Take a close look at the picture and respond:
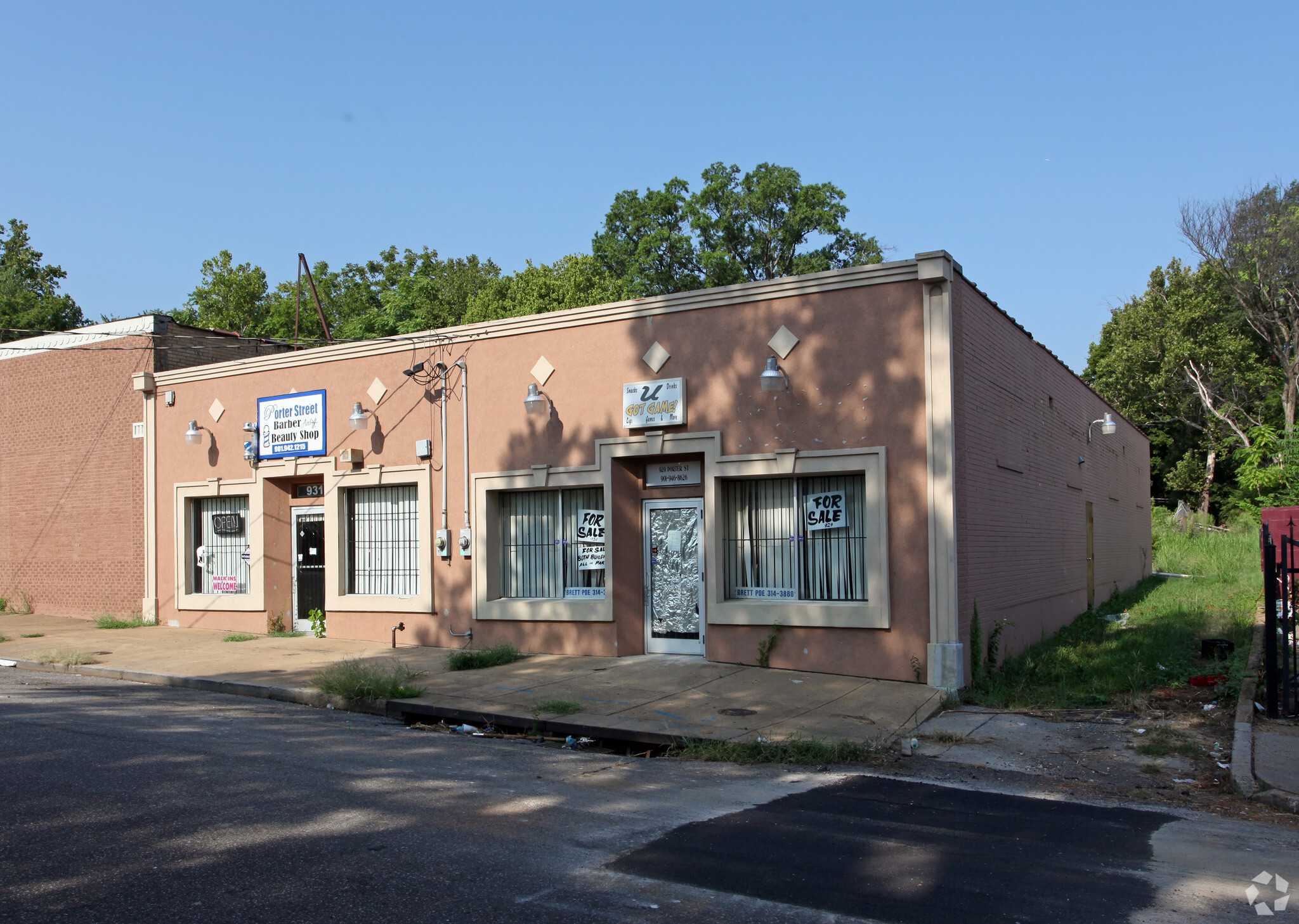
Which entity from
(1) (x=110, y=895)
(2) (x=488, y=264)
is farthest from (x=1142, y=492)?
(2) (x=488, y=264)

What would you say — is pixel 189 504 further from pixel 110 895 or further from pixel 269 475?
pixel 110 895

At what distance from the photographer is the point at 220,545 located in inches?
701

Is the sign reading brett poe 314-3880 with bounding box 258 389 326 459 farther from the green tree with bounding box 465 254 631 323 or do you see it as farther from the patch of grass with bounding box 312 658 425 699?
the green tree with bounding box 465 254 631 323

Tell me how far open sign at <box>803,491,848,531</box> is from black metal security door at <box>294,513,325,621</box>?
334 inches

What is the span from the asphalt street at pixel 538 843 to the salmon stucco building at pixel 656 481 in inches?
170

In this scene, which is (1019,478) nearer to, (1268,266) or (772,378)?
(772,378)

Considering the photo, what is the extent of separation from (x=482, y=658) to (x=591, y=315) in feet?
15.9

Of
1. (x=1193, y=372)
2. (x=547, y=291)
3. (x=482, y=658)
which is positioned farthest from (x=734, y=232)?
(x=482, y=658)

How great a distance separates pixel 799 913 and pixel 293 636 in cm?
1357

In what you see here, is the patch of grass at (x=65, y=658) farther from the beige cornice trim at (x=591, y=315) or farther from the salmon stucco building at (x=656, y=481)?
the beige cornice trim at (x=591, y=315)

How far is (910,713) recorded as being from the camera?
10016 mm

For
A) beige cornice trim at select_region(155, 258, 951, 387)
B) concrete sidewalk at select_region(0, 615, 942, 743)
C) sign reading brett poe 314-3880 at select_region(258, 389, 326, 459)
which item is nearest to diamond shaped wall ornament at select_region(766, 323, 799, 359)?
beige cornice trim at select_region(155, 258, 951, 387)

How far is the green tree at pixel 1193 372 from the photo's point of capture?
138 ft

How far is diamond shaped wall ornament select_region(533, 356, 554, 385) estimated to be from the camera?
46.3 ft
